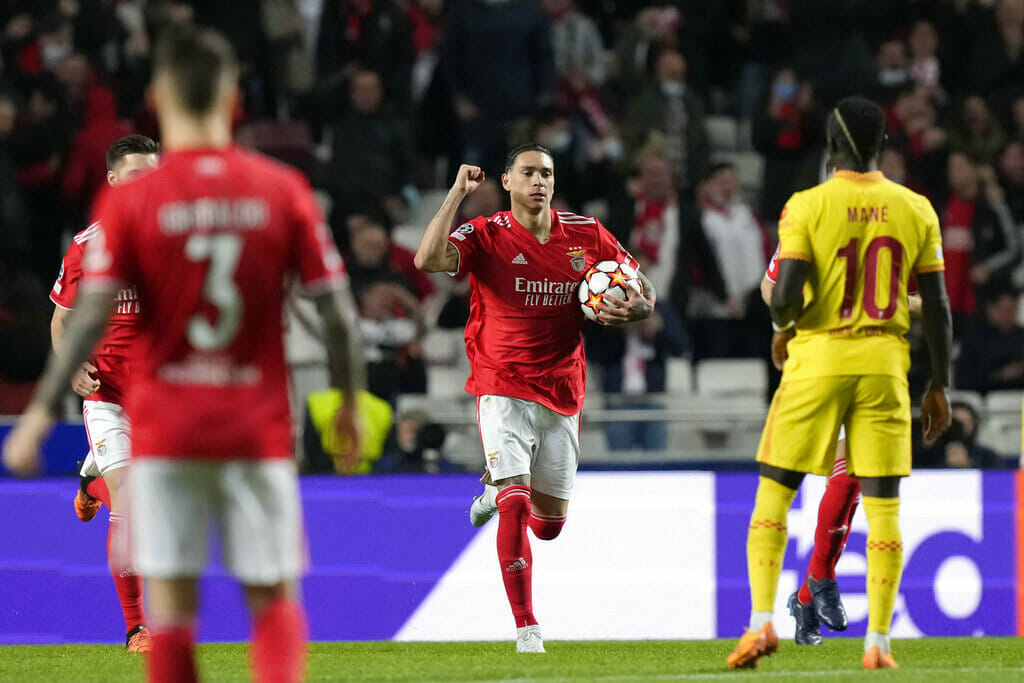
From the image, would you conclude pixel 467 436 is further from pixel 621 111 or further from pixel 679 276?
pixel 621 111

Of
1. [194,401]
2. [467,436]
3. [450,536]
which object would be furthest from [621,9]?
[194,401]

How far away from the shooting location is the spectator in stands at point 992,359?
11.2m

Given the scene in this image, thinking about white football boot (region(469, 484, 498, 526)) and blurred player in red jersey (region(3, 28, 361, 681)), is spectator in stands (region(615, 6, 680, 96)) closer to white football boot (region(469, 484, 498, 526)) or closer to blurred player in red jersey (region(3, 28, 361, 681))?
white football boot (region(469, 484, 498, 526))

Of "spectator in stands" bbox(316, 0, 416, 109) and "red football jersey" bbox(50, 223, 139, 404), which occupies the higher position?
"spectator in stands" bbox(316, 0, 416, 109)

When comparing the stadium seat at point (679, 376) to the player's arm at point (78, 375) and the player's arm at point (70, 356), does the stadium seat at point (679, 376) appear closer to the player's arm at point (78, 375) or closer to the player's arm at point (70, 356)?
the player's arm at point (78, 375)

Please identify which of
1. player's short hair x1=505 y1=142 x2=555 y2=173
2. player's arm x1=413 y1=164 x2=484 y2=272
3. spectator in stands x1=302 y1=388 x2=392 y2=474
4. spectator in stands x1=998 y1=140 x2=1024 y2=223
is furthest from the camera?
spectator in stands x1=998 y1=140 x2=1024 y2=223

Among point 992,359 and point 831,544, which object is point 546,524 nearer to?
point 831,544

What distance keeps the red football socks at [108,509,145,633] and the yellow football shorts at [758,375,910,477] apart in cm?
338

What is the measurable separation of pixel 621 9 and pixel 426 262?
27.4 feet

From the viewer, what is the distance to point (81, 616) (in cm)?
854

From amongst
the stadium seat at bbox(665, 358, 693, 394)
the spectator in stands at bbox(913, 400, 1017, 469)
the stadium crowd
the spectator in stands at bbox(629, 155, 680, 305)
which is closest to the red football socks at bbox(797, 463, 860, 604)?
the spectator in stands at bbox(913, 400, 1017, 469)

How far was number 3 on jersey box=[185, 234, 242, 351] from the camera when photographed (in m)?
3.69

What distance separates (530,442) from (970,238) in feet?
20.9

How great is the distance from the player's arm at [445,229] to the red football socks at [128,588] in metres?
2.00
